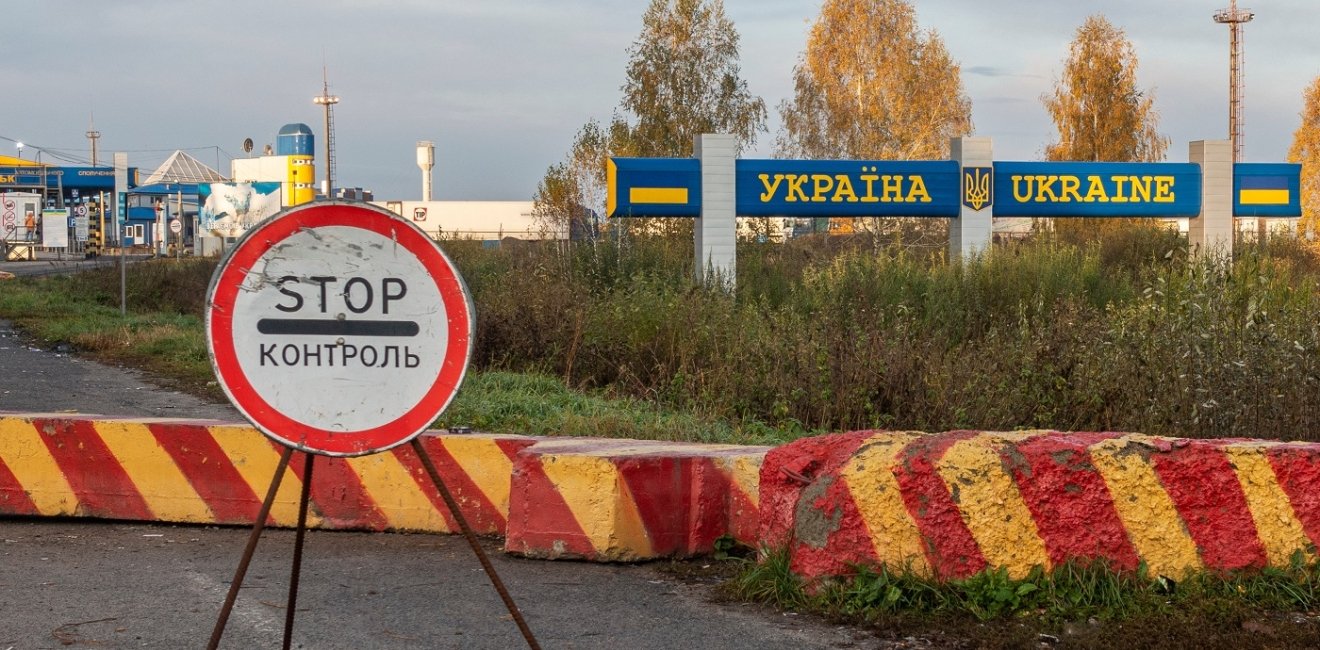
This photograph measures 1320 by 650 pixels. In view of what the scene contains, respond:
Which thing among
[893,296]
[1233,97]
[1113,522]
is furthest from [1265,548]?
[1233,97]

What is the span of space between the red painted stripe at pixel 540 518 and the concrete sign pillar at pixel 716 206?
15168 millimetres

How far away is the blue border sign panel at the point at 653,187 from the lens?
2103 cm

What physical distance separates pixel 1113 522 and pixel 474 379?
25.6 feet

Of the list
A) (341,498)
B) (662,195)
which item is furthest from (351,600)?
(662,195)

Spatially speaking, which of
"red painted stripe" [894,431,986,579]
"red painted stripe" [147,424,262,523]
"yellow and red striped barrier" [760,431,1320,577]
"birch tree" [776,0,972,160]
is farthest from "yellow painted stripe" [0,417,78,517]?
"birch tree" [776,0,972,160]

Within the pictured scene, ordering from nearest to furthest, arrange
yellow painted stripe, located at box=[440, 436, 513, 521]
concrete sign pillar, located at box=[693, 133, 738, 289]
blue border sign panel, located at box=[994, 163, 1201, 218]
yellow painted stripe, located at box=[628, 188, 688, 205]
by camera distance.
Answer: yellow painted stripe, located at box=[440, 436, 513, 521] → yellow painted stripe, located at box=[628, 188, 688, 205] → concrete sign pillar, located at box=[693, 133, 738, 289] → blue border sign panel, located at box=[994, 163, 1201, 218]

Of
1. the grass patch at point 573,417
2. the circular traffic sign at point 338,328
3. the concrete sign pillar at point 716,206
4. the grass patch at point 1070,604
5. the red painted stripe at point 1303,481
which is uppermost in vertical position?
the concrete sign pillar at point 716,206

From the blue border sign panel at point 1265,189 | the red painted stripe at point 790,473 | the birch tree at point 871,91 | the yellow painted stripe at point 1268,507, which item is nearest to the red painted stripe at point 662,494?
the red painted stripe at point 790,473

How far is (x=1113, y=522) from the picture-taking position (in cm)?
532

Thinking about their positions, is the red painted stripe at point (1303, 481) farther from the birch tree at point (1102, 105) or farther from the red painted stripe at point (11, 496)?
the birch tree at point (1102, 105)

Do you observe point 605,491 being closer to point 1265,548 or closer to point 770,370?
point 1265,548

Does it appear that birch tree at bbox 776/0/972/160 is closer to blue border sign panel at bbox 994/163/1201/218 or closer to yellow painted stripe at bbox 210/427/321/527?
blue border sign panel at bbox 994/163/1201/218

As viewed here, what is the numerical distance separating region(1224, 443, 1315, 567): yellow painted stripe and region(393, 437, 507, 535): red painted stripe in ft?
11.5

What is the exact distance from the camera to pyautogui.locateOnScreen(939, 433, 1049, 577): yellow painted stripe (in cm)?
529
